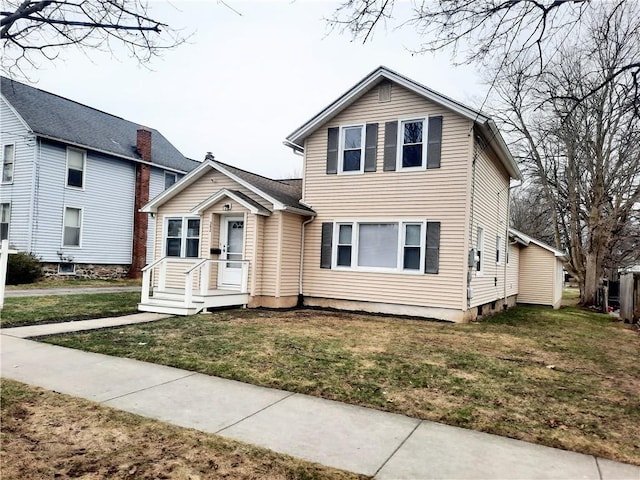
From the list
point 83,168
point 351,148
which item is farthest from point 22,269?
point 351,148

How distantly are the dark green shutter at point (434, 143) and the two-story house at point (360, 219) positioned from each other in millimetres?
27

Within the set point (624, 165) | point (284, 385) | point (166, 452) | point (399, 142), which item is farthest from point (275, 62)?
point (624, 165)

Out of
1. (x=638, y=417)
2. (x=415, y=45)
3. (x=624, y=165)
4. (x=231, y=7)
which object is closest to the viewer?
(x=638, y=417)

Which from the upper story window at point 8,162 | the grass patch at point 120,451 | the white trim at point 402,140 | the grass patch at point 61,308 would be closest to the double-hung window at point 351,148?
the white trim at point 402,140

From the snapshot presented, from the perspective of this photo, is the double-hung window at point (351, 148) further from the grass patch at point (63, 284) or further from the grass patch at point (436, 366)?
the grass patch at point (63, 284)

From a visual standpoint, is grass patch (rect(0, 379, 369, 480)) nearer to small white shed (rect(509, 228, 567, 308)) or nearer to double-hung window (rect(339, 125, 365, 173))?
double-hung window (rect(339, 125, 365, 173))

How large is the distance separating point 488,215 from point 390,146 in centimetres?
422

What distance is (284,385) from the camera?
5.28 meters

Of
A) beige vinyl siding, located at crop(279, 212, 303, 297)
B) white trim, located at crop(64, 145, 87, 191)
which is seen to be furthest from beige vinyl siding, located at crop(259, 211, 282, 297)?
white trim, located at crop(64, 145, 87, 191)

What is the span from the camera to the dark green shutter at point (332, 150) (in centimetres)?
1309

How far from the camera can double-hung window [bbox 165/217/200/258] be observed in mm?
13797

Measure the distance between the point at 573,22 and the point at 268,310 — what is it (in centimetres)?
945

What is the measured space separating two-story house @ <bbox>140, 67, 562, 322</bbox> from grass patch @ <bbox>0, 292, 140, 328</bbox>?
112cm

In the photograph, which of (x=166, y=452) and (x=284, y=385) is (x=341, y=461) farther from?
(x=284, y=385)
